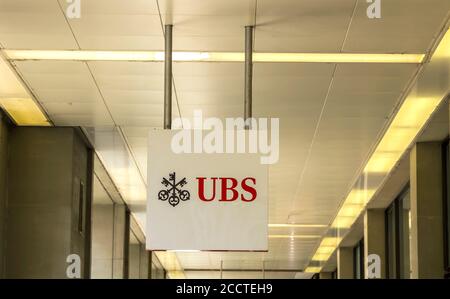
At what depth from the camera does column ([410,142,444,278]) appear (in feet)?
56.4

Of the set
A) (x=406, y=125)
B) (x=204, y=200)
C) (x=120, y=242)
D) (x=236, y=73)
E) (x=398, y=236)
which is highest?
(x=236, y=73)

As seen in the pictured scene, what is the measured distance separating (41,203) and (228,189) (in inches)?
243

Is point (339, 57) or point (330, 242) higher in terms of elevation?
point (339, 57)

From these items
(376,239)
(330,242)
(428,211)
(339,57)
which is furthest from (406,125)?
(330,242)

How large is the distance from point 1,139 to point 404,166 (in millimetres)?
7078

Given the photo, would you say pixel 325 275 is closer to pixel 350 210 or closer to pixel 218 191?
pixel 350 210

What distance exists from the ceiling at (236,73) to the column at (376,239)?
2.47 meters

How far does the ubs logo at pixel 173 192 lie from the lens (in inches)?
468

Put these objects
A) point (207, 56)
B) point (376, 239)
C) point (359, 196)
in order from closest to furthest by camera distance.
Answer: point (207, 56) < point (359, 196) < point (376, 239)

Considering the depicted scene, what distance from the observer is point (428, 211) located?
56.8 feet

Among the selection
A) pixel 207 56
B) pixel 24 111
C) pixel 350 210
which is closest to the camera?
pixel 207 56

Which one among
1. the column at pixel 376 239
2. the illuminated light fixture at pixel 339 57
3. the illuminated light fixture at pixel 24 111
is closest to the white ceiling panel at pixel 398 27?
the illuminated light fixture at pixel 339 57

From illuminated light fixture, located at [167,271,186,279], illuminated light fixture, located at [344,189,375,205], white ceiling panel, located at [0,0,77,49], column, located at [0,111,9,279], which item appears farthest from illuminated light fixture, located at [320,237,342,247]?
white ceiling panel, located at [0,0,77,49]

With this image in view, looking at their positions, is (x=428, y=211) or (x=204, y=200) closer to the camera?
(x=204, y=200)
